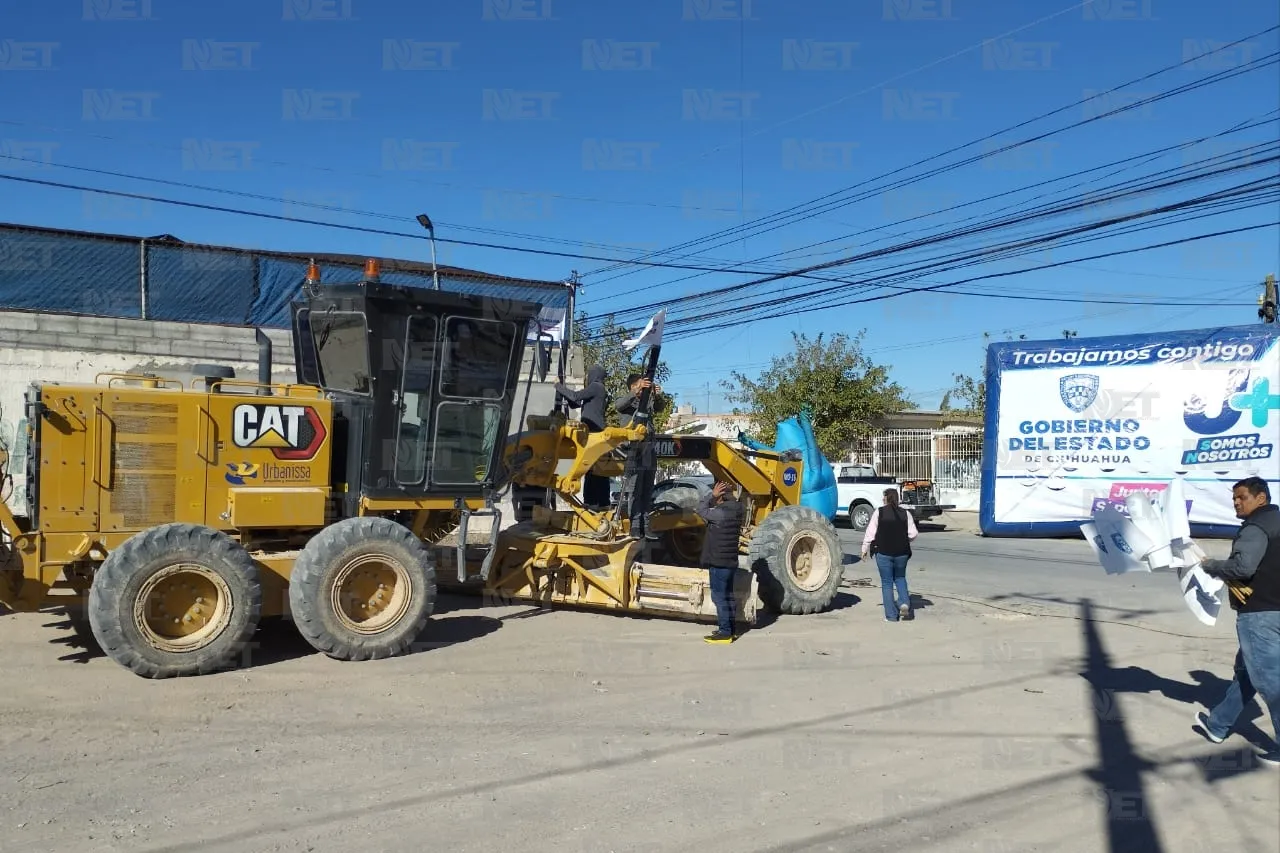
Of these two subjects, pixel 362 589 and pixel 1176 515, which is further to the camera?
pixel 362 589

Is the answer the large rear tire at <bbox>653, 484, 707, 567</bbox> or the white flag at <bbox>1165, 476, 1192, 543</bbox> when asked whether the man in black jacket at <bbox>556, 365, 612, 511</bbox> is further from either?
the white flag at <bbox>1165, 476, 1192, 543</bbox>

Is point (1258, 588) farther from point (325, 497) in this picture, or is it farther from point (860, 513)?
point (860, 513)

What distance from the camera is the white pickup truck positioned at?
23.0 metres

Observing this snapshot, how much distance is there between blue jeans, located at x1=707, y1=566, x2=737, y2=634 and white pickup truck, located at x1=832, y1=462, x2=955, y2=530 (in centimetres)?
1442

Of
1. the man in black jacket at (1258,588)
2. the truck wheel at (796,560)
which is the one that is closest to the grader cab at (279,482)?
the truck wheel at (796,560)

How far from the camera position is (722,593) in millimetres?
8922

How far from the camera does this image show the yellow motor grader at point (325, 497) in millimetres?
7375

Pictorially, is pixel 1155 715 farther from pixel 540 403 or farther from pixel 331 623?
pixel 540 403

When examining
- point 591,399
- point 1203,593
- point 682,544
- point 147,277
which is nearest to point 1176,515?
point 1203,593

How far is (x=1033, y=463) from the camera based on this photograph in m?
20.9

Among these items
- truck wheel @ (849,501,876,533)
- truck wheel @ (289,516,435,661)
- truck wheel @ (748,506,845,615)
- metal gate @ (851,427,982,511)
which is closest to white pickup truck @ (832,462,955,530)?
truck wheel @ (849,501,876,533)

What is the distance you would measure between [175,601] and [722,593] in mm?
4563

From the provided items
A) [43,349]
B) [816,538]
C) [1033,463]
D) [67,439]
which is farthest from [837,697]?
[1033,463]

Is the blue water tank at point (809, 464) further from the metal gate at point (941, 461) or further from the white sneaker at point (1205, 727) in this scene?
the metal gate at point (941, 461)
